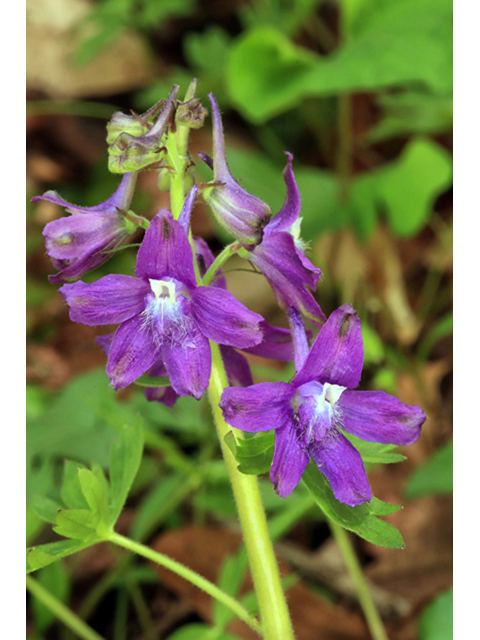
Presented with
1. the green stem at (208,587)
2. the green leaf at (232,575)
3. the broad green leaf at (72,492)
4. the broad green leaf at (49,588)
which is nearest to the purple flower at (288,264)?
the green stem at (208,587)

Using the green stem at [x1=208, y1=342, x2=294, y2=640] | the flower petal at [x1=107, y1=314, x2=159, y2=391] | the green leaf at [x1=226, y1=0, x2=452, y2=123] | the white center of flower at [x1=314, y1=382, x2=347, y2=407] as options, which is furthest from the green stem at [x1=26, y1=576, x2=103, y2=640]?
the green leaf at [x1=226, y1=0, x2=452, y2=123]

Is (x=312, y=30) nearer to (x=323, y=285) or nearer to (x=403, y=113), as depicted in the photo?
(x=403, y=113)

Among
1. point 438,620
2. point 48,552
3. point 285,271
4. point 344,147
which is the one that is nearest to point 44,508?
point 48,552

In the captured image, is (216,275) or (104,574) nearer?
(216,275)

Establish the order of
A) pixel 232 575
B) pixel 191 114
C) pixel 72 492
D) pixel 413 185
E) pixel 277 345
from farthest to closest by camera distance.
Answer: pixel 413 185 → pixel 232 575 → pixel 72 492 → pixel 277 345 → pixel 191 114

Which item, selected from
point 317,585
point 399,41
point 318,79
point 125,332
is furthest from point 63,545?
point 399,41

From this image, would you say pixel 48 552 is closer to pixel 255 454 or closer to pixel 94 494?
pixel 94 494

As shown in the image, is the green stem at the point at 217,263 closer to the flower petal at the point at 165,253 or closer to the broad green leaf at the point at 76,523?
the flower petal at the point at 165,253
